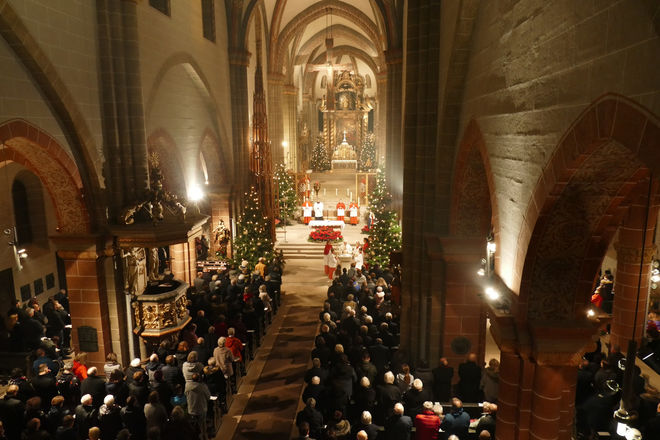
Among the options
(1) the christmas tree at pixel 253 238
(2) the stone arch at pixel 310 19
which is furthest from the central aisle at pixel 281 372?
(2) the stone arch at pixel 310 19

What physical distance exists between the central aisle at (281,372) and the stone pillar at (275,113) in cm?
1185

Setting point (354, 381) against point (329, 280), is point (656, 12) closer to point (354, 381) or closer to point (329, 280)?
point (354, 381)

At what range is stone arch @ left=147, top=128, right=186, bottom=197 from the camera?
45.2 feet

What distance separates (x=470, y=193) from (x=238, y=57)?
13080 mm

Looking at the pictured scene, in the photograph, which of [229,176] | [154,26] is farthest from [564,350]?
[229,176]

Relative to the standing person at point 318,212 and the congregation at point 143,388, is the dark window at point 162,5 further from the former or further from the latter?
the standing person at point 318,212

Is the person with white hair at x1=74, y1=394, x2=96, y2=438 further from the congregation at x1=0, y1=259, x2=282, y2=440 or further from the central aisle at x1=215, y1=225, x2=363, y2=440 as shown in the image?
the central aisle at x1=215, y1=225, x2=363, y2=440

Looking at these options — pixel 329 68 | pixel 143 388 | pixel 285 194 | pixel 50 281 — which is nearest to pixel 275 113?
pixel 329 68

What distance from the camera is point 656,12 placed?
3156mm

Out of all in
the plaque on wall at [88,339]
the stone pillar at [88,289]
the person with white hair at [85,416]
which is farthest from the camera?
the plaque on wall at [88,339]

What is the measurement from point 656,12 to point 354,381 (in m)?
6.90

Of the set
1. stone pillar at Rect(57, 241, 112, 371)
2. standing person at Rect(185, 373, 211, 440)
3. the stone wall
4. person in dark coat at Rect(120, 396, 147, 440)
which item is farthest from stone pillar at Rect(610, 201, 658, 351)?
stone pillar at Rect(57, 241, 112, 371)

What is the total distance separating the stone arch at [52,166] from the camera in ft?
28.1

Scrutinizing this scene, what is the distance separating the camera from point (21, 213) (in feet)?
48.1
